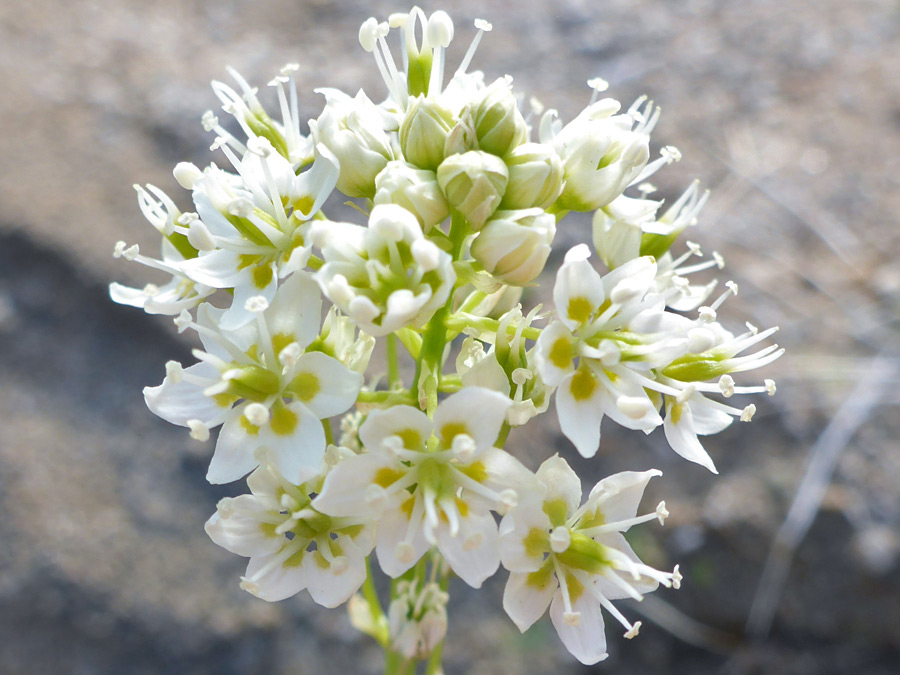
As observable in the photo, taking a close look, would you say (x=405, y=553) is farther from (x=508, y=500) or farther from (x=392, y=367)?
(x=392, y=367)

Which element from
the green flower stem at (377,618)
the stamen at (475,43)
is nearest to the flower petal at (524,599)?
the green flower stem at (377,618)

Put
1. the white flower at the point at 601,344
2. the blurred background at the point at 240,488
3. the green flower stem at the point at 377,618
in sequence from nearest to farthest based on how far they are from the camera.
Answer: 1. the white flower at the point at 601,344
2. the green flower stem at the point at 377,618
3. the blurred background at the point at 240,488

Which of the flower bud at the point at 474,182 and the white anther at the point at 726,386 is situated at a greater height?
the flower bud at the point at 474,182

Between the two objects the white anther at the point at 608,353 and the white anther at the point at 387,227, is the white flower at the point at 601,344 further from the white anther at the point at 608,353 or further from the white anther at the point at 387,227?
the white anther at the point at 387,227

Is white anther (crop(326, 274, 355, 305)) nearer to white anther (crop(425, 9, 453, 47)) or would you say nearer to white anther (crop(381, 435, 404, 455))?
white anther (crop(381, 435, 404, 455))

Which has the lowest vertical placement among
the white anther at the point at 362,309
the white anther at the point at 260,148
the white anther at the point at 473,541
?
the white anther at the point at 473,541

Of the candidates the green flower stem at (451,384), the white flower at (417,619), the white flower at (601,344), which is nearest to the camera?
the white flower at (601,344)
